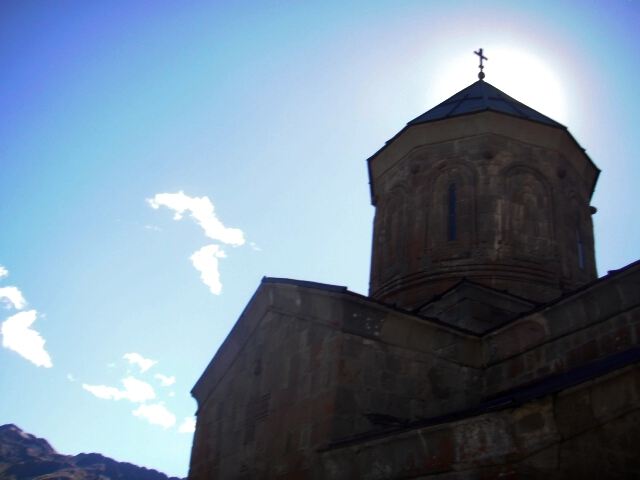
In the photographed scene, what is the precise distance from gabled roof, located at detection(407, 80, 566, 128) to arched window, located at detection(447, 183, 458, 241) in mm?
1254

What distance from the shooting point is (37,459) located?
168 feet

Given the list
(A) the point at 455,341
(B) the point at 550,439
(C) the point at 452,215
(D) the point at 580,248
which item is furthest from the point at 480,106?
(B) the point at 550,439

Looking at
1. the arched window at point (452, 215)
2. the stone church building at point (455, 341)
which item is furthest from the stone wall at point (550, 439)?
the arched window at point (452, 215)

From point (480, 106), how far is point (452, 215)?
80.5 inches

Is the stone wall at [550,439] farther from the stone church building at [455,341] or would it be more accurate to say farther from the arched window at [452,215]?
the arched window at [452,215]

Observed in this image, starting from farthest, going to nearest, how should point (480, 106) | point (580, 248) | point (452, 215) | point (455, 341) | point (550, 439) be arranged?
1. point (480, 106)
2. point (580, 248)
3. point (452, 215)
4. point (455, 341)
5. point (550, 439)

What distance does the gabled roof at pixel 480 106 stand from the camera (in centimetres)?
1009

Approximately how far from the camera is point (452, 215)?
9.60 m

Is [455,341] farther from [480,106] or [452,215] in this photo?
[480,106]

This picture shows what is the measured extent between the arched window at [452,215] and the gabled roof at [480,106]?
1254 millimetres

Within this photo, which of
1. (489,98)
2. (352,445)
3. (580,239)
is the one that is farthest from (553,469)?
(489,98)

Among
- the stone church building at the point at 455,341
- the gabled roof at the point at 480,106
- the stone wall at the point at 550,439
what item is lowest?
the stone wall at the point at 550,439

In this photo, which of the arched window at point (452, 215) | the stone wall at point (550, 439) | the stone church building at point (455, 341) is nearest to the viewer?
the stone wall at point (550, 439)

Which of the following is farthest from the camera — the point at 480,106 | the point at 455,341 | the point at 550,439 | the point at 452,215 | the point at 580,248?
the point at 480,106
